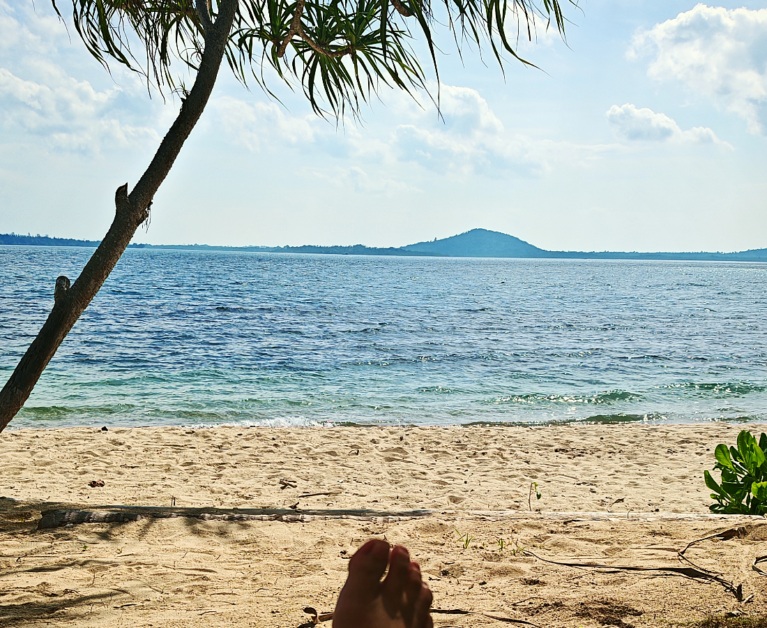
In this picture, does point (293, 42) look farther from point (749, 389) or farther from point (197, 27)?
point (749, 389)

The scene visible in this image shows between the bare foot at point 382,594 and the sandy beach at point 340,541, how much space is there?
592mm

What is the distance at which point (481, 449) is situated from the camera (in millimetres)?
6703

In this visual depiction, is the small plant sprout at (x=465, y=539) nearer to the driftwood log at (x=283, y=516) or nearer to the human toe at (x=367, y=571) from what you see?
the driftwood log at (x=283, y=516)

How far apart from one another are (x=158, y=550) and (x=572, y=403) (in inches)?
335

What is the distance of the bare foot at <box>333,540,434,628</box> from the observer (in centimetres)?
151

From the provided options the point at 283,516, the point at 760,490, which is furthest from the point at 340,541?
the point at 760,490

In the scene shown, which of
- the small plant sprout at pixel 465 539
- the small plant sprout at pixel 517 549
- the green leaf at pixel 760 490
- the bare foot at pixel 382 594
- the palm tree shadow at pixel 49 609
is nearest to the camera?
the bare foot at pixel 382 594

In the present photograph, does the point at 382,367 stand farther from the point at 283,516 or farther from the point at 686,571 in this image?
the point at 686,571

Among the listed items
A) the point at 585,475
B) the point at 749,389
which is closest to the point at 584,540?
the point at 585,475

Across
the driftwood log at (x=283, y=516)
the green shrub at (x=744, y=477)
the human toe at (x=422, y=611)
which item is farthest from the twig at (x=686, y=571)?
the human toe at (x=422, y=611)

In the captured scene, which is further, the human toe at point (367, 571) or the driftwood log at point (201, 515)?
the driftwood log at point (201, 515)

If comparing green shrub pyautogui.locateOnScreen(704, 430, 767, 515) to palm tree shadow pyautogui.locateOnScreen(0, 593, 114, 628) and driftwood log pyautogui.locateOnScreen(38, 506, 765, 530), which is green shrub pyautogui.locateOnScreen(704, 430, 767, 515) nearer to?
driftwood log pyautogui.locateOnScreen(38, 506, 765, 530)

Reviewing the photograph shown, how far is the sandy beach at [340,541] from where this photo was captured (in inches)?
85.1

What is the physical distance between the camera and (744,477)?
10.8ft
